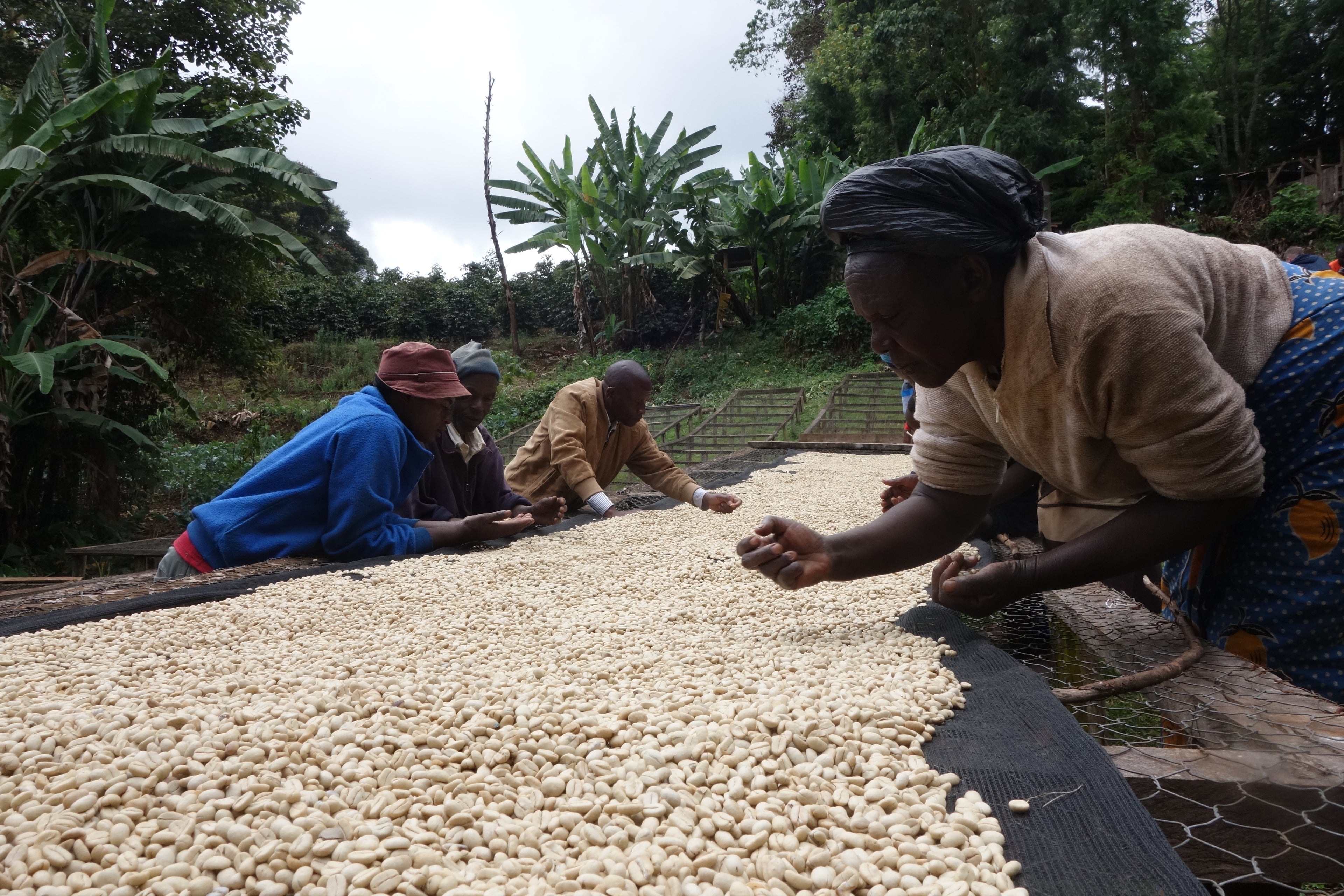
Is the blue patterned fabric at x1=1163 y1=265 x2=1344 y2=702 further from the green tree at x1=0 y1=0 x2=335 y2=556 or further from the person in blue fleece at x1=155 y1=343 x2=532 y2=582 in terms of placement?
the green tree at x1=0 y1=0 x2=335 y2=556

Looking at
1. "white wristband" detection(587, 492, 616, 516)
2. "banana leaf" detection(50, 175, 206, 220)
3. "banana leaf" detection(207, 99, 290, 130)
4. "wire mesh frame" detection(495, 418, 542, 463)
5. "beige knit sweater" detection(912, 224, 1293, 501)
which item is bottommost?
"white wristband" detection(587, 492, 616, 516)

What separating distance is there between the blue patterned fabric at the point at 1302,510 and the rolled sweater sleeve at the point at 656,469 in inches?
122

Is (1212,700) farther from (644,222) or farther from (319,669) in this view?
(644,222)

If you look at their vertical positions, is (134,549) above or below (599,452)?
below

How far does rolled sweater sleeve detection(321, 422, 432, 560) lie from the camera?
2.60m

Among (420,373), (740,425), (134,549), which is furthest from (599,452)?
(740,425)

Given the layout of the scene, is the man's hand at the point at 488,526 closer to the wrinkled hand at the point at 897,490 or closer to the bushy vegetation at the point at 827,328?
the wrinkled hand at the point at 897,490

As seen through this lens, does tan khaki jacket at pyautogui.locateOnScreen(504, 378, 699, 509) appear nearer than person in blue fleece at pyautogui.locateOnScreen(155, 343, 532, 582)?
No

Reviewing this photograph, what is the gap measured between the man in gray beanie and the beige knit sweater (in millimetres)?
2391

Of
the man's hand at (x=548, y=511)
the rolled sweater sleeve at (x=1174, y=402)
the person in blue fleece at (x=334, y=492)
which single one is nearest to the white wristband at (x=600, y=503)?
the man's hand at (x=548, y=511)

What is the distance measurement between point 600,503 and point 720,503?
2.02ft

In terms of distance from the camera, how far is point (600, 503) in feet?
12.9

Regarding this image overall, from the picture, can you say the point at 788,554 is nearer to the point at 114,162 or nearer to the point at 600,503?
the point at 600,503

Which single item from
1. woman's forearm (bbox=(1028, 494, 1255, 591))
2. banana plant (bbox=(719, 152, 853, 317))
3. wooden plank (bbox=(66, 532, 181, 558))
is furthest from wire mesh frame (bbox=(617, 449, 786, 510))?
banana plant (bbox=(719, 152, 853, 317))
